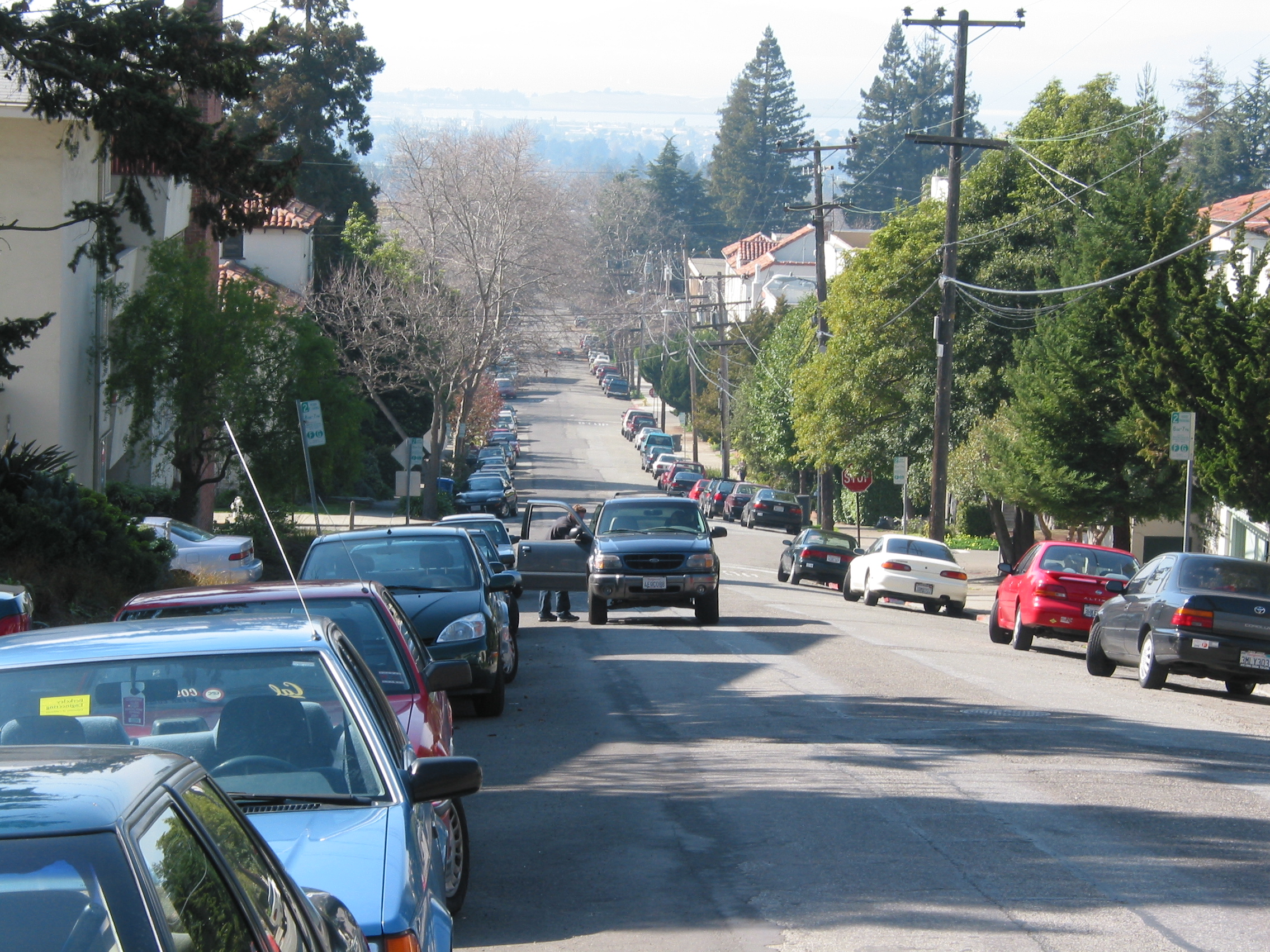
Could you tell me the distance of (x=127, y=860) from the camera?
2.39m

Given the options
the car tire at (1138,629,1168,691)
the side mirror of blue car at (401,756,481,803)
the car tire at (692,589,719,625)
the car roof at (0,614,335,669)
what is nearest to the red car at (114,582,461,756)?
the car roof at (0,614,335,669)

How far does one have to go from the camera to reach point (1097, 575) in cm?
1977

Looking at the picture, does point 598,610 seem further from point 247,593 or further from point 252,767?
point 252,767

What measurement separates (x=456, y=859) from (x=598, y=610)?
14414 millimetres

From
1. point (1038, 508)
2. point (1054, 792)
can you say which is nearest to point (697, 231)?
point (1038, 508)

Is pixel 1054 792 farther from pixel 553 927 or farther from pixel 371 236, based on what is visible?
pixel 371 236

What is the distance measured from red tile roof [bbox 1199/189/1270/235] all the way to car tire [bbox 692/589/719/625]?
52.9 ft

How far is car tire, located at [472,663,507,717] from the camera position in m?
12.5

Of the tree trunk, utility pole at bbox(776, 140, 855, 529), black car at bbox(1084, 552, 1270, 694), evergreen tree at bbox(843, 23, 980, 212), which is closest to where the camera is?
black car at bbox(1084, 552, 1270, 694)

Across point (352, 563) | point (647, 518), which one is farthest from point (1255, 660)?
point (352, 563)

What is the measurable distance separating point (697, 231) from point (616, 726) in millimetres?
131055

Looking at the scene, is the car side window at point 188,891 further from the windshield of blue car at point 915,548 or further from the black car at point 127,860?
the windshield of blue car at point 915,548

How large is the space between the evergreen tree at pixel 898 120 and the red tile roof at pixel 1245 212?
261 feet

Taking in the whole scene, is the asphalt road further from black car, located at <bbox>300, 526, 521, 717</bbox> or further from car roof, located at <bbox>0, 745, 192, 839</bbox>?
car roof, located at <bbox>0, 745, 192, 839</bbox>
